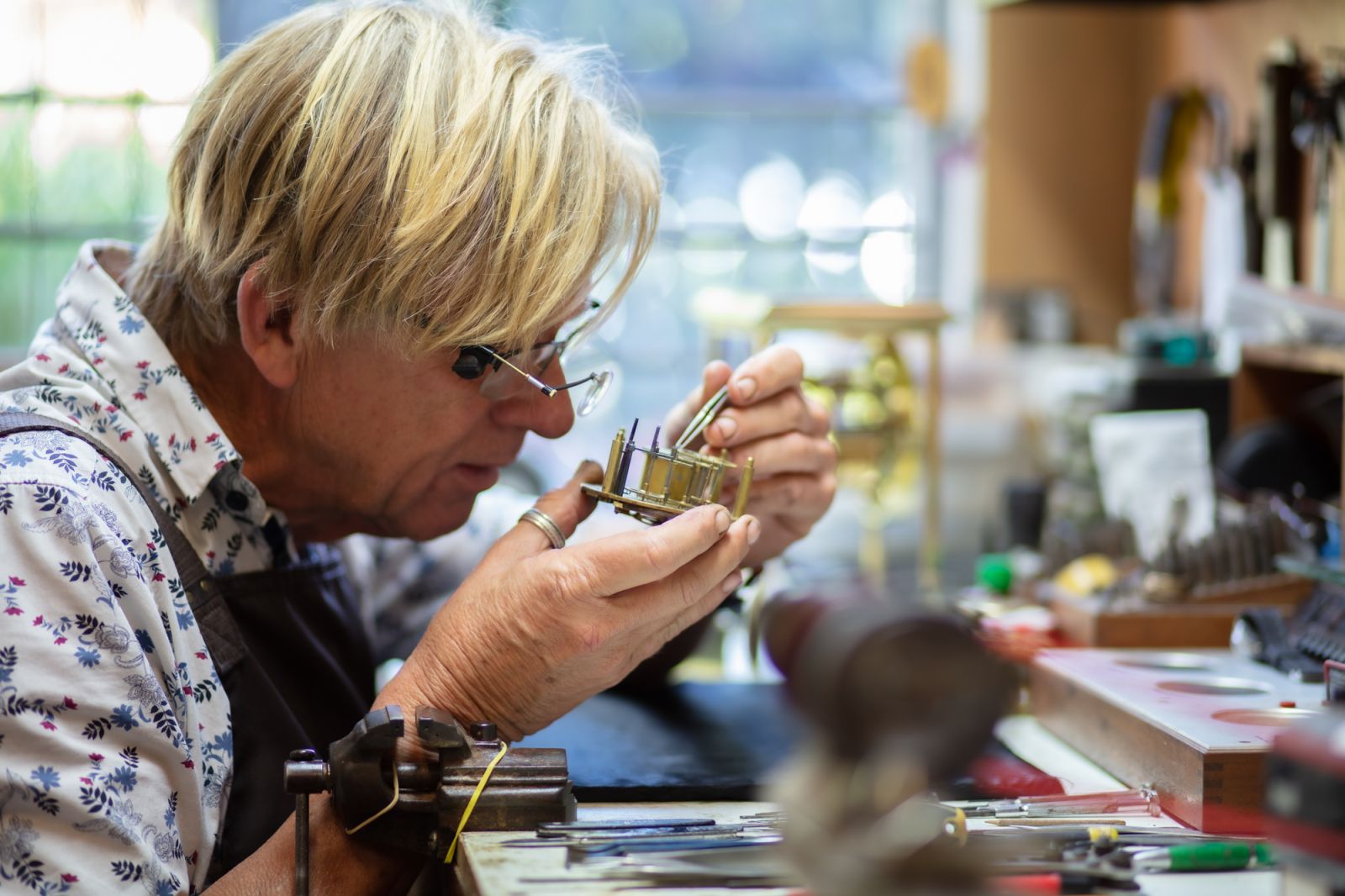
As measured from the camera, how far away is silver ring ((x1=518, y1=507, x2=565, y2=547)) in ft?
3.61

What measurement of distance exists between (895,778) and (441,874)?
2.00 ft

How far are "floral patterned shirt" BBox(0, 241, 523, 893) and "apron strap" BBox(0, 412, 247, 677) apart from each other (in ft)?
0.04

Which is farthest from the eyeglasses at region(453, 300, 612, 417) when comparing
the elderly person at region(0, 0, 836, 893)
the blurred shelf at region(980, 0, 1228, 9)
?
the blurred shelf at region(980, 0, 1228, 9)

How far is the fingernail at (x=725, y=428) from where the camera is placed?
126cm

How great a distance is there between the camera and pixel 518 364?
3.80ft

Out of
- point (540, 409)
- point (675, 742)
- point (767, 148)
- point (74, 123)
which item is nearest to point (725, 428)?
point (540, 409)

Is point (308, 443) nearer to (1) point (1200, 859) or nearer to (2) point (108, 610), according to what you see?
(2) point (108, 610)

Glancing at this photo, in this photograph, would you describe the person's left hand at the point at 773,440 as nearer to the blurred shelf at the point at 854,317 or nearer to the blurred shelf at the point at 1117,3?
the blurred shelf at the point at 854,317

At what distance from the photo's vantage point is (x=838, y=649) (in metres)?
0.56

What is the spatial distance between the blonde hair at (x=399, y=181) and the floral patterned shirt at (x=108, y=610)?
121 mm

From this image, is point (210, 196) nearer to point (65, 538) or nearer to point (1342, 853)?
point (65, 538)

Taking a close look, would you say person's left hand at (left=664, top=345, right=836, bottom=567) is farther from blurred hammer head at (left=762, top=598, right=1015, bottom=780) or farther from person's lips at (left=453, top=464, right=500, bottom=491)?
blurred hammer head at (left=762, top=598, right=1015, bottom=780)

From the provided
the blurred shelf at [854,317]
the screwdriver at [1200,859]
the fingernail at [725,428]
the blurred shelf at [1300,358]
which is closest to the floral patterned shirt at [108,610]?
the fingernail at [725,428]

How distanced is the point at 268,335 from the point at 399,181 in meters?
0.20
